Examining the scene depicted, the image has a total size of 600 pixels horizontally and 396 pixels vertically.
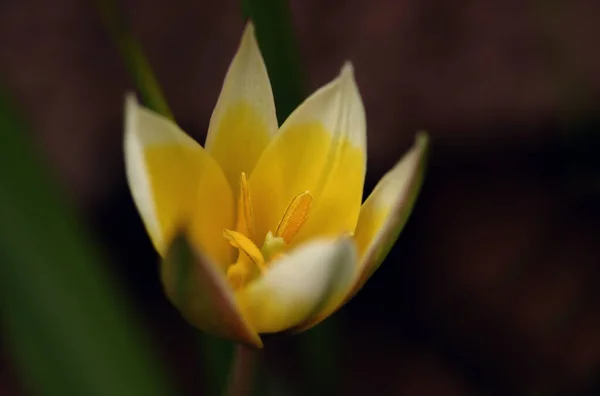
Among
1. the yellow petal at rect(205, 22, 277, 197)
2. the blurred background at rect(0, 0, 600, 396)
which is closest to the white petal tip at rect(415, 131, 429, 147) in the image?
the yellow petal at rect(205, 22, 277, 197)

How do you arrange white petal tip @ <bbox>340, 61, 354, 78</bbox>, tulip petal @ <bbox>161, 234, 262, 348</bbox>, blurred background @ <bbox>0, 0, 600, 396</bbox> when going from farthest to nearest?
blurred background @ <bbox>0, 0, 600, 396</bbox> → white petal tip @ <bbox>340, 61, 354, 78</bbox> → tulip petal @ <bbox>161, 234, 262, 348</bbox>

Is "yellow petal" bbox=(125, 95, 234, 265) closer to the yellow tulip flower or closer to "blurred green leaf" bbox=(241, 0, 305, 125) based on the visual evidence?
the yellow tulip flower

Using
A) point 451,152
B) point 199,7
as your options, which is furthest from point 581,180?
point 199,7

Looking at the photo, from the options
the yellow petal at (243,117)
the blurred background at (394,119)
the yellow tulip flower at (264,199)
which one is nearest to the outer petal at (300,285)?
the yellow tulip flower at (264,199)

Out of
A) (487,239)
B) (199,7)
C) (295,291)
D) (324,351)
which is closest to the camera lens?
(295,291)

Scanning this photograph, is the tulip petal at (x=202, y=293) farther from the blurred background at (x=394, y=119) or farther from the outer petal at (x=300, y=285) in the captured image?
the blurred background at (x=394, y=119)

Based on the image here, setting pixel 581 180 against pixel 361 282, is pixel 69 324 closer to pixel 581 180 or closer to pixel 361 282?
pixel 361 282
